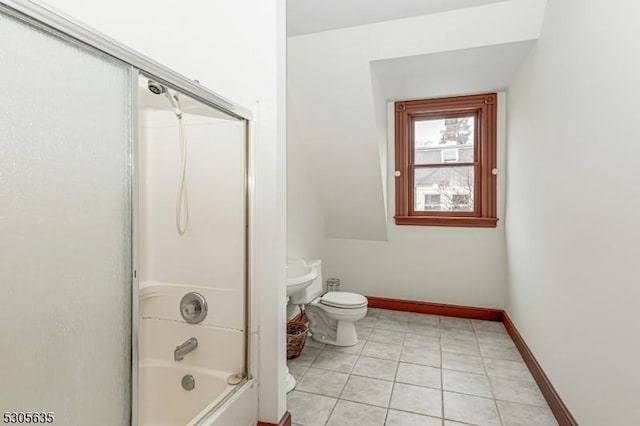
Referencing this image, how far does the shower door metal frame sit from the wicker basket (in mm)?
917

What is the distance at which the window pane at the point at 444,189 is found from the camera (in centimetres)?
351

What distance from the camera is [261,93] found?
1.65 m

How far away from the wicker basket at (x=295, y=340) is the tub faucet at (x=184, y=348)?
0.90 meters

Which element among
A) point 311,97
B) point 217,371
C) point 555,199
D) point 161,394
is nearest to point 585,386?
point 555,199

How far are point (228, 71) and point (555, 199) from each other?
1.90m

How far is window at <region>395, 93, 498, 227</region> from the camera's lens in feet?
11.0

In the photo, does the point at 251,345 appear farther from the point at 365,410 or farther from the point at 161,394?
the point at 365,410

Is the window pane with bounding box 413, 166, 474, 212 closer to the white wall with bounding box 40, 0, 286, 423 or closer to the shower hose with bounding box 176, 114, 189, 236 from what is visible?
the white wall with bounding box 40, 0, 286, 423

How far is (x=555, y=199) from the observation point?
1898 millimetres

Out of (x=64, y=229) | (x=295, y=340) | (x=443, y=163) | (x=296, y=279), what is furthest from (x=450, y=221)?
(x=64, y=229)

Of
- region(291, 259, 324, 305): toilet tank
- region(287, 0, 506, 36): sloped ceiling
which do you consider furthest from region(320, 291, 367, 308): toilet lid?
region(287, 0, 506, 36): sloped ceiling

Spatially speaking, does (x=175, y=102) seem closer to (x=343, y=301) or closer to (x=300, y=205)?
(x=300, y=205)

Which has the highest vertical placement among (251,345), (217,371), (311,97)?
(311,97)

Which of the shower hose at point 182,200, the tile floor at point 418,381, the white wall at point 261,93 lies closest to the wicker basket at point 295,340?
the tile floor at point 418,381
